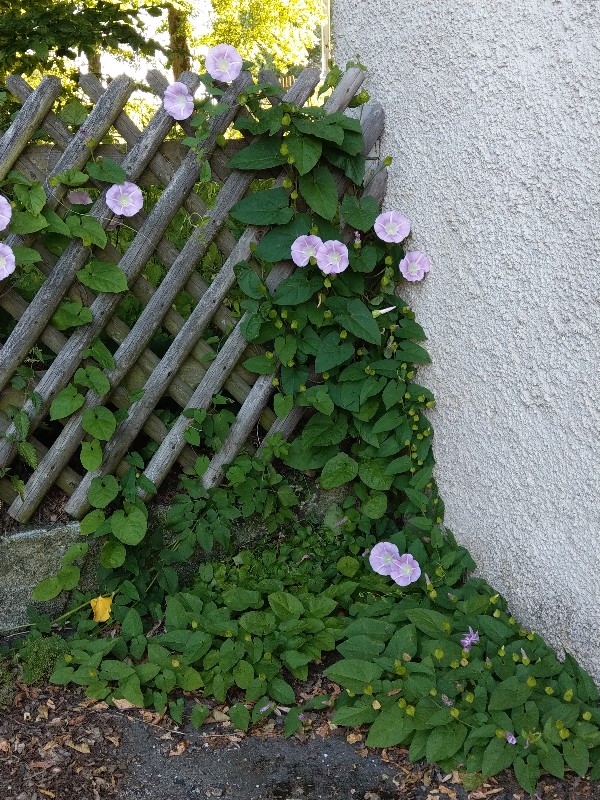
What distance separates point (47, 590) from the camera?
2.36 meters

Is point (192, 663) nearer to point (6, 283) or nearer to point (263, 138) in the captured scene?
point (6, 283)

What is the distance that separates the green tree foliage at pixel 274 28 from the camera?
1191 cm

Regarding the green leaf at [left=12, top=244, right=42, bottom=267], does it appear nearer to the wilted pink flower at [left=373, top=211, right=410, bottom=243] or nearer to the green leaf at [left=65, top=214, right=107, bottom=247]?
the green leaf at [left=65, top=214, right=107, bottom=247]

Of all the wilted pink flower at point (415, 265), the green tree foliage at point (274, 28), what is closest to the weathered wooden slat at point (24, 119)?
the wilted pink flower at point (415, 265)

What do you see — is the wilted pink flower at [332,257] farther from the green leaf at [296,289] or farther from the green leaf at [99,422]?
the green leaf at [99,422]

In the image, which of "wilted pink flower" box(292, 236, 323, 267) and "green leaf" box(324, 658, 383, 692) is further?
"wilted pink flower" box(292, 236, 323, 267)

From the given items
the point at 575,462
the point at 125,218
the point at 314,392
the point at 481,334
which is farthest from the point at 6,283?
the point at 575,462

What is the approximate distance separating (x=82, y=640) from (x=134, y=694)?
298 mm

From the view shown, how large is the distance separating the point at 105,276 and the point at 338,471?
1.00 meters

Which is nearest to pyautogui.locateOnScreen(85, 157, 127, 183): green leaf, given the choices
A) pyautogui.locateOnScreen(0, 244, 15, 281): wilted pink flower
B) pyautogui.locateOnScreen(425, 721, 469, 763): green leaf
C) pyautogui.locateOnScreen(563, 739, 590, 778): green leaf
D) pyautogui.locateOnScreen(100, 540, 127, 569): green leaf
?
pyautogui.locateOnScreen(0, 244, 15, 281): wilted pink flower

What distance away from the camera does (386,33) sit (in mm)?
2469

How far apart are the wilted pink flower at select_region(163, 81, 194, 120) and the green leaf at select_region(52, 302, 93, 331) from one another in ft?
2.16

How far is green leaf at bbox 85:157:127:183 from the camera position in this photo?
2.21 metres

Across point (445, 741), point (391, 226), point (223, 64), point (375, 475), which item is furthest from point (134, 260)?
point (445, 741)
